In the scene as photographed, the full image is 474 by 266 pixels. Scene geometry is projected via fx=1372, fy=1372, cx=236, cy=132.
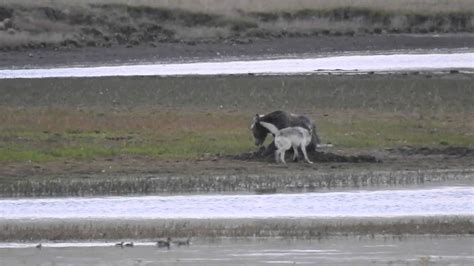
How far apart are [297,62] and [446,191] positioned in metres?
20.7

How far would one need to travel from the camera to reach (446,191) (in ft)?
55.9

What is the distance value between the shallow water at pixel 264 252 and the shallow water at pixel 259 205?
210 cm

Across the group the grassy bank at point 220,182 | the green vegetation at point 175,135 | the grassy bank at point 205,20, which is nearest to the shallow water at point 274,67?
the grassy bank at point 205,20

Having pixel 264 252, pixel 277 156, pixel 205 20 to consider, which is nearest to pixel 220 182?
pixel 277 156

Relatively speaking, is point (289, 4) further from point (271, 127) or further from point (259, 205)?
point (259, 205)

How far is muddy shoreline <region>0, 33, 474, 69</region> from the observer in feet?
124

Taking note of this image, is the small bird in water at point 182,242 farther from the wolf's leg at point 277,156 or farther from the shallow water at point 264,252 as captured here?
the wolf's leg at point 277,156

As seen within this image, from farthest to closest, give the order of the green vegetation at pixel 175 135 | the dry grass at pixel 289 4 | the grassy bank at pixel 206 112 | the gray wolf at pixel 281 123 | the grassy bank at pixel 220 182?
1. the dry grass at pixel 289 4
2. the grassy bank at pixel 206 112
3. the green vegetation at pixel 175 135
4. the gray wolf at pixel 281 123
5. the grassy bank at pixel 220 182

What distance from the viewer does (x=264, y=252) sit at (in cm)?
1249

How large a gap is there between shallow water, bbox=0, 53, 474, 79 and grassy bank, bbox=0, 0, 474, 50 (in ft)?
15.1

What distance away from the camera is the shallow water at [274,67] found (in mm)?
33500

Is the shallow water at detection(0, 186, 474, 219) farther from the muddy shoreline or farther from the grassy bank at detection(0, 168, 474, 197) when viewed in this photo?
the muddy shoreline

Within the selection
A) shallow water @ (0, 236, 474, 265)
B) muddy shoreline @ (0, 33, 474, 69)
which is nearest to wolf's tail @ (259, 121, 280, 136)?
shallow water @ (0, 236, 474, 265)

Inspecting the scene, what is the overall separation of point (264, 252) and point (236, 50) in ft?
94.0
